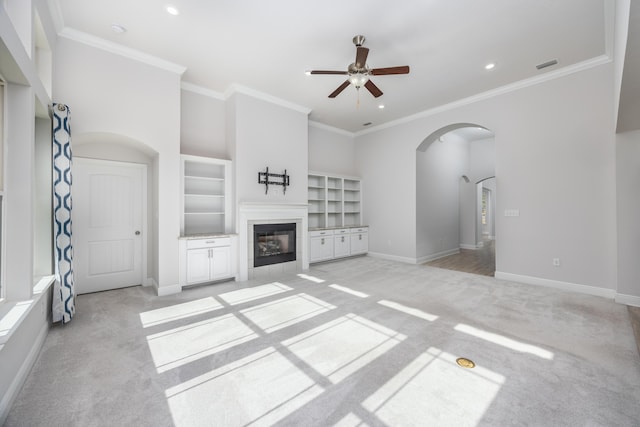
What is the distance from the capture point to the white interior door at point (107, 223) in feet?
12.6

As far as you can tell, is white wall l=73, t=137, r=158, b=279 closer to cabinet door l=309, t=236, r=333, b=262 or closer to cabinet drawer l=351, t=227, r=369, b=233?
cabinet door l=309, t=236, r=333, b=262

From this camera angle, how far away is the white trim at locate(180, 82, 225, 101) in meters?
4.58

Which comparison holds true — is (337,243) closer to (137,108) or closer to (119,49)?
(137,108)

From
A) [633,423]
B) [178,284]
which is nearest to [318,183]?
[178,284]

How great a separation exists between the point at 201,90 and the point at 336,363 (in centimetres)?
490

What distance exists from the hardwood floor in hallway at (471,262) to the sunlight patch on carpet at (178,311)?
15.2ft

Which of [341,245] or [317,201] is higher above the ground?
[317,201]

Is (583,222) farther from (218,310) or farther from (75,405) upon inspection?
(75,405)

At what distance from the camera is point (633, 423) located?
156cm

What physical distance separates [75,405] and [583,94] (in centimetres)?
671

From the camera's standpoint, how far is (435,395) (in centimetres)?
180

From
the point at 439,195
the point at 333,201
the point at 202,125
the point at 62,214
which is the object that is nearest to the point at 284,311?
the point at 62,214

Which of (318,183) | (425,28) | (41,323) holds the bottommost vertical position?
(41,323)

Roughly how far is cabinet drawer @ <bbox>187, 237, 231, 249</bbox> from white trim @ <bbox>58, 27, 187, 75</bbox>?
8.61 feet
